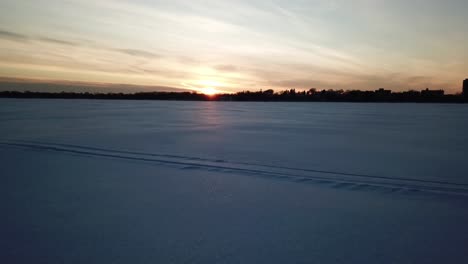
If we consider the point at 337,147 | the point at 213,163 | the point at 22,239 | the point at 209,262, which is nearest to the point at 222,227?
the point at 209,262

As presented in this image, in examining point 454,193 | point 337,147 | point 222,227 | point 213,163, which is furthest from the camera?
point 337,147

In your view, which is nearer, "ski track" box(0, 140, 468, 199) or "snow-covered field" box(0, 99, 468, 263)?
"snow-covered field" box(0, 99, 468, 263)

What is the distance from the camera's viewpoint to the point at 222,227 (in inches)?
112

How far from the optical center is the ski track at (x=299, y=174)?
4.19 meters

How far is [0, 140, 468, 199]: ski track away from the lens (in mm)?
4191

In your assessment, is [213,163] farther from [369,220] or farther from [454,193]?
[454,193]

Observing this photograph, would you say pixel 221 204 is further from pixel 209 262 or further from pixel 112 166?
pixel 112 166

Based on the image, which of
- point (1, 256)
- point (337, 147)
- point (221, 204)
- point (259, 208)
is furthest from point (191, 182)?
point (337, 147)

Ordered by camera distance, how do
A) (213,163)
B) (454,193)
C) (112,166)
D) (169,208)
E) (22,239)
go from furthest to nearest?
1. (213,163)
2. (112,166)
3. (454,193)
4. (169,208)
5. (22,239)

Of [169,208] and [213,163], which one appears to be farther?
[213,163]

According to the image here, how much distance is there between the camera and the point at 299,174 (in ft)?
16.2

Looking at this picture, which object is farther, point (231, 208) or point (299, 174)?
point (299, 174)

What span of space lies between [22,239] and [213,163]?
350 centimetres

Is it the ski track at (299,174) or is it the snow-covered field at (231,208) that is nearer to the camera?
the snow-covered field at (231,208)
